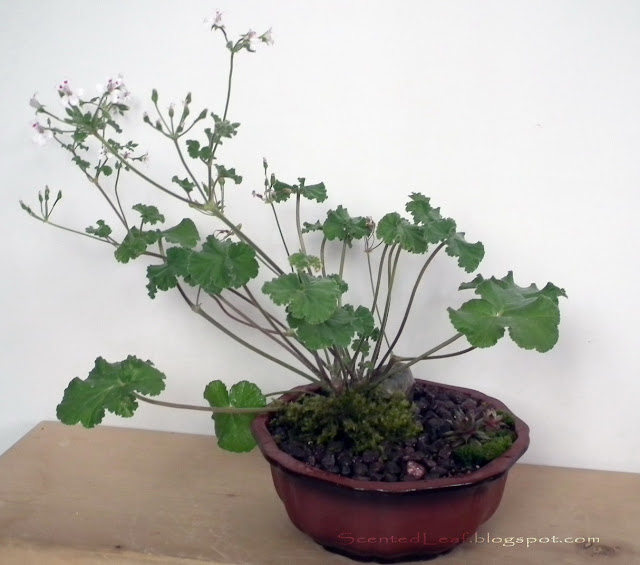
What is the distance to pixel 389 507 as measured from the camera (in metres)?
0.88

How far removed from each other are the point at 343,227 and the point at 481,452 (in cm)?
40

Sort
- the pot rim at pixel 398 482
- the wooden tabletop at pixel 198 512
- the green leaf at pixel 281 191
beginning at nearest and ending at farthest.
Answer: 1. the pot rim at pixel 398 482
2. the wooden tabletop at pixel 198 512
3. the green leaf at pixel 281 191

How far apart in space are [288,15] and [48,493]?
0.92 m

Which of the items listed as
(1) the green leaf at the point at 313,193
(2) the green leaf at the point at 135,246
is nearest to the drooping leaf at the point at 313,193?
(1) the green leaf at the point at 313,193

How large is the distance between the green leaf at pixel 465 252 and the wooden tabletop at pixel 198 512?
40 cm

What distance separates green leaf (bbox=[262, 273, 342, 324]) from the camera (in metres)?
0.89

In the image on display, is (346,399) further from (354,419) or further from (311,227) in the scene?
(311,227)

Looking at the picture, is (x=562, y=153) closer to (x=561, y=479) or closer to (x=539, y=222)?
(x=539, y=222)

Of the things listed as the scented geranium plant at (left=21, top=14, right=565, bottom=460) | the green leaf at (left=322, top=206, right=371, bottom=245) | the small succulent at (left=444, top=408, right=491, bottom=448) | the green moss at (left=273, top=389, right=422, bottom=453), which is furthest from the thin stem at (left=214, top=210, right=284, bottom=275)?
the small succulent at (left=444, top=408, right=491, bottom=448)

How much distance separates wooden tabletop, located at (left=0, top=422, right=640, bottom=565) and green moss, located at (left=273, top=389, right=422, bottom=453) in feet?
0.52

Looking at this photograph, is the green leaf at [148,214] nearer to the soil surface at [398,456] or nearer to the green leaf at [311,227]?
the green leaf at [311,227]

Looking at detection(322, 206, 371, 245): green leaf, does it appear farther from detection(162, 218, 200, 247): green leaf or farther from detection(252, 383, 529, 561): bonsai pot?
detection(252, 383, 529, 561): bonsai pot

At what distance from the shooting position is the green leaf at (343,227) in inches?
42.4

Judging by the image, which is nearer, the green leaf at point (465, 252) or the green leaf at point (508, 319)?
the green leaf at point (508, 319)
